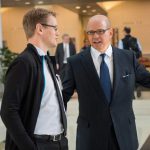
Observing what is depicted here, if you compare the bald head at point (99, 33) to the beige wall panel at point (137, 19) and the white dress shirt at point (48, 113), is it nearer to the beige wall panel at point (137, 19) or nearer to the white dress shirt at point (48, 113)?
the white dress shirt at point (48, 113)

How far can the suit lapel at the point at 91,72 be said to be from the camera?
314cm

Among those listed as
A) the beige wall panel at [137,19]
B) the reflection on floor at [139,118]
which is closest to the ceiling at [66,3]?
the beige wall panel at [137,19]

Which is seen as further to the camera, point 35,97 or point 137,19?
point 137,19

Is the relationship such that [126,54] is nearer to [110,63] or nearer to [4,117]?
[110,63]

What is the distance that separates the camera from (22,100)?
7.83ft

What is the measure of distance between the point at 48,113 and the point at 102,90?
754 millimetres

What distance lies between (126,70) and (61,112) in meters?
0.91

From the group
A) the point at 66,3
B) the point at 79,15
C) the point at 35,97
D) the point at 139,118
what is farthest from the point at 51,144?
the point at 79,15

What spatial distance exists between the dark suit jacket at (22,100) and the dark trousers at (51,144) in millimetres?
66

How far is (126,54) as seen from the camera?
335cm

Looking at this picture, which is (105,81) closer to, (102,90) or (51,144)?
(102,90)

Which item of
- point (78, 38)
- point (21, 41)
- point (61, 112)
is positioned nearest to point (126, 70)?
point (61, 112)

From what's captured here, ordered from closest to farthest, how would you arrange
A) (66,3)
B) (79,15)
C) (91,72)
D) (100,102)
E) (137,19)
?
(100,102), (91,72), (66,3), (137,19), (79,15)

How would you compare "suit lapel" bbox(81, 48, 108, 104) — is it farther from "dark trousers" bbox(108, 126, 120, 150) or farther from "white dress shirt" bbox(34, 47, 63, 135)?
"white dress shirt" bbox(34, 47, 63, 135)
